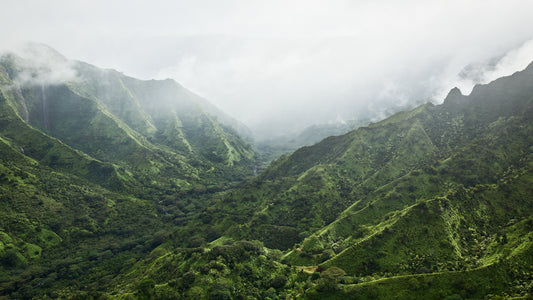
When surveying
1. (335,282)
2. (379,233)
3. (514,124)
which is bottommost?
(335,282)

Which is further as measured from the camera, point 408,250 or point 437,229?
point 437,229

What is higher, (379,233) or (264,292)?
(379,233)

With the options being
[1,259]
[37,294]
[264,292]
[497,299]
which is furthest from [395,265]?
[1,259]

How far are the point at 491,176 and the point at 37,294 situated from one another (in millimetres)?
282876

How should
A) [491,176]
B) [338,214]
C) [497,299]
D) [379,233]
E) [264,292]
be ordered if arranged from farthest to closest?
[338,214] → [491,176] → [379,233] → [264,292] → [497,299]

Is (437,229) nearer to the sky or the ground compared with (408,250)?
nearer to the sky

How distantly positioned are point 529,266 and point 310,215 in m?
123

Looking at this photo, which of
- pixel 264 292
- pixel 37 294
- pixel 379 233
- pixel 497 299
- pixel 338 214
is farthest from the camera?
pixel 338 214

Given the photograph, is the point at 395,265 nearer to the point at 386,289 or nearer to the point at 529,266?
the point at 386,289

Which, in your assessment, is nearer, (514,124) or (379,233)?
(379,233)

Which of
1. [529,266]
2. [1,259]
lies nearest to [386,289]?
[529,266]

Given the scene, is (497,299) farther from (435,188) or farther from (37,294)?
(37,294)

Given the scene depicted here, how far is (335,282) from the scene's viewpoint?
309ft

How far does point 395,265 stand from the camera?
106438 millimetres
